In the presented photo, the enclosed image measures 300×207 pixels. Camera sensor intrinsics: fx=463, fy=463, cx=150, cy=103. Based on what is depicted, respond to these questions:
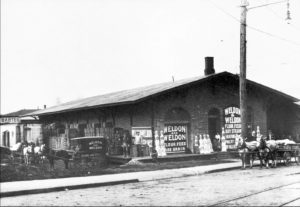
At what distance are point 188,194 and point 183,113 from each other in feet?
42.7

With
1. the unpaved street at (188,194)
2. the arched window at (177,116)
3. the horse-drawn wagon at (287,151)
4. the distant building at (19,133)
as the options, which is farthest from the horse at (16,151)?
the distant building at (19,133)

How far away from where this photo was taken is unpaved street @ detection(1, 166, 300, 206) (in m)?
10.6

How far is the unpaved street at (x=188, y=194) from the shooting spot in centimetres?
1064

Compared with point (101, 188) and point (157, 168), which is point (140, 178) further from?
point (157, 168)

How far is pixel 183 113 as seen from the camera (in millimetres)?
24719

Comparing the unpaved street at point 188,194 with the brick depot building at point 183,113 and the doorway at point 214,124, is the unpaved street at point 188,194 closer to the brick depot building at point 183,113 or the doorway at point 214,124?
the brick depot building at point 183,113

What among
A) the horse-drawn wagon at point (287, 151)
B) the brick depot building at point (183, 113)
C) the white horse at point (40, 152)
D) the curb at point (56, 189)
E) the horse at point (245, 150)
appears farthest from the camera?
the brick depot building at point (183, 113)

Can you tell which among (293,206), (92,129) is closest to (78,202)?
(293,206)

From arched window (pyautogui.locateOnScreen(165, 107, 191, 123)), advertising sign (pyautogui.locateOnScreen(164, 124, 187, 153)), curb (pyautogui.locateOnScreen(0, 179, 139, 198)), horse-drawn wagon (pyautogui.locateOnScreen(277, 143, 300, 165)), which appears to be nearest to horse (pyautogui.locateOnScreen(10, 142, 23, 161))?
advertising sign (pyautogui.locateOnScreen(164, 124, 187, 153))

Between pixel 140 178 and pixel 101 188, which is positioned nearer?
pixel 101 188

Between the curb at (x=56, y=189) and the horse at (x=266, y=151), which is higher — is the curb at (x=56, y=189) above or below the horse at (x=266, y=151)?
below

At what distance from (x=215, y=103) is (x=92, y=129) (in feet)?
26.1

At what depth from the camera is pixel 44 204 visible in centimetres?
1065

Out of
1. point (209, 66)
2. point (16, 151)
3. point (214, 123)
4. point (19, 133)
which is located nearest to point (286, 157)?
point (214, 123)
